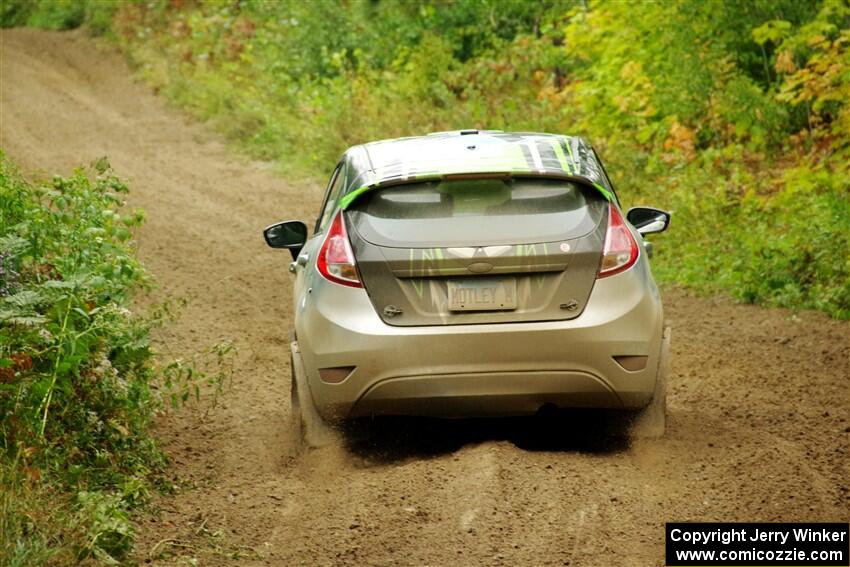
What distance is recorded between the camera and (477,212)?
6539mm

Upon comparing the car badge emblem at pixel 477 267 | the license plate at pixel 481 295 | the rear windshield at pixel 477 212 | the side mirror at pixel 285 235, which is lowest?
the side mirror at pixel 285 235

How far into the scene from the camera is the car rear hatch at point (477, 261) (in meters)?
6.38

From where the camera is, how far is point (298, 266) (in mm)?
7727

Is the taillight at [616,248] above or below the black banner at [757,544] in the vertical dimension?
above

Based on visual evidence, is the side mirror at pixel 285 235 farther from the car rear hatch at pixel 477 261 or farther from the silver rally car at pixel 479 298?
the car rear hatch at pixel 477 261

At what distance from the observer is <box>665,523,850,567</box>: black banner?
5.18 m

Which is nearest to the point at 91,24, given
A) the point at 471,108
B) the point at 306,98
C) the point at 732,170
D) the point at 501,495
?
the point at 306,98

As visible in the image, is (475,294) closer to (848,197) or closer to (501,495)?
(501,495)

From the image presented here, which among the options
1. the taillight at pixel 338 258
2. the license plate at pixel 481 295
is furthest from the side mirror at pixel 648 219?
the taillight at pixel 338 258

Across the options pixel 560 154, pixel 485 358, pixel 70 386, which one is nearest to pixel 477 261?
pixel 485 358

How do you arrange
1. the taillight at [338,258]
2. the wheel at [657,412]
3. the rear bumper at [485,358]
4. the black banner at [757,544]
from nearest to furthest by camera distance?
the black banner at [757,544] < the rear bumper at [485,358] < the taillight at [338,258] < the wheel at [657,412]

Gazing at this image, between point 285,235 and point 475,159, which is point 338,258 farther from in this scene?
point 285,235

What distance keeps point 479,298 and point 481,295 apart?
0.02 meters

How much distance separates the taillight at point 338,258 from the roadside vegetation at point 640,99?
5747 mm
